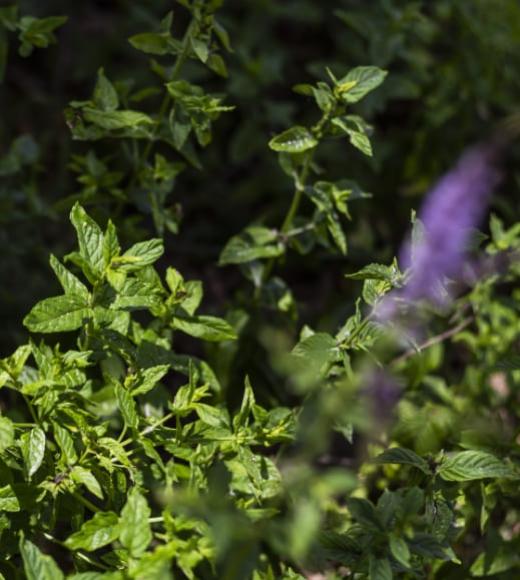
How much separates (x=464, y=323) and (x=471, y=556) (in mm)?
651

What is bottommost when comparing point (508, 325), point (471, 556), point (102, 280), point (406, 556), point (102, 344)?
point (471, 556)

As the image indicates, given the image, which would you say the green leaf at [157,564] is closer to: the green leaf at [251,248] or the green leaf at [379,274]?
the green leaf at [379,274]

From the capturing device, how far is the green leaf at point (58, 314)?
1790mm

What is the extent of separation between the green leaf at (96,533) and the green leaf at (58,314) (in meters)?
0.38

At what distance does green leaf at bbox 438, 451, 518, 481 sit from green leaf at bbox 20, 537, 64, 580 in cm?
82

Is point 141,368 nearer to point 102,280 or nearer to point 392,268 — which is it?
point 102,280

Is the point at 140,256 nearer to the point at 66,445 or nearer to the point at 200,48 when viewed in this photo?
the point at 66,445

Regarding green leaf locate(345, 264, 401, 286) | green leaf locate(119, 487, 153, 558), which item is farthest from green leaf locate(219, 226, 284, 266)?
green leaf locate(119, 487, 153, 558)

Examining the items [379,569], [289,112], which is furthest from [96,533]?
[289,112]

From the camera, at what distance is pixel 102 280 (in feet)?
6.11

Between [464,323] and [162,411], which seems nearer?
[162,411]

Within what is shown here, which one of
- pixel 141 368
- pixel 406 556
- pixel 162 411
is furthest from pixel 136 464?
pixel 406 556

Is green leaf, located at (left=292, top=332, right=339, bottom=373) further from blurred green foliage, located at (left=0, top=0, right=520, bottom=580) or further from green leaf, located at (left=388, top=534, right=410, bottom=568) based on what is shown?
green leaf, located at (left=388, top=534, right=410, bottom=568)

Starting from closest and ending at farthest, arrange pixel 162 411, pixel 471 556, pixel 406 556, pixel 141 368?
pixel 406 556 < pixel 141 368 < pixel 162 411 < pixel 471 556
